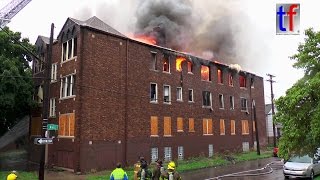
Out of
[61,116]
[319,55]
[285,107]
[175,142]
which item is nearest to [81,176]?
[61,116]

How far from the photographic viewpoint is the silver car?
18.6 m

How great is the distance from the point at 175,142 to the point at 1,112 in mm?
13809

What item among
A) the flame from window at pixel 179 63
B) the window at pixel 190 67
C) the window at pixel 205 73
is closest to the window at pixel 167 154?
the flame from window at pixel 179 63

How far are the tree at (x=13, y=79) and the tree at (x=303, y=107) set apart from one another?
52.5 feet

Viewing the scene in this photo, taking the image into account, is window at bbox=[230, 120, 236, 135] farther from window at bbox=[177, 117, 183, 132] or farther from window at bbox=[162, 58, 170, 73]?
window at bbox=[162, 58, 170, 73]

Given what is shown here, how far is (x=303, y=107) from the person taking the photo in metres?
12.9

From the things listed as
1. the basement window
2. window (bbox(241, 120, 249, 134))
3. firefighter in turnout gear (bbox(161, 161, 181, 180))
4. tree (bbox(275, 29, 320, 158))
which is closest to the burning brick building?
the basement window

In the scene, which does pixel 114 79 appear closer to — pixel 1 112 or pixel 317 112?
pixel 1 112

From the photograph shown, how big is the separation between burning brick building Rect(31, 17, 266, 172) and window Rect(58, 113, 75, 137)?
0.07m

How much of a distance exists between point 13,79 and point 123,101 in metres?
7.72

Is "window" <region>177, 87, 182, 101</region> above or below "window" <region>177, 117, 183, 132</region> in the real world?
above

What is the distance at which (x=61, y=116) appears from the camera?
25.4 meters

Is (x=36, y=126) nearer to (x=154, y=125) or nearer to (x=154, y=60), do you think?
(x=154, y=125)

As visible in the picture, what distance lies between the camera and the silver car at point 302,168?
1861cm
